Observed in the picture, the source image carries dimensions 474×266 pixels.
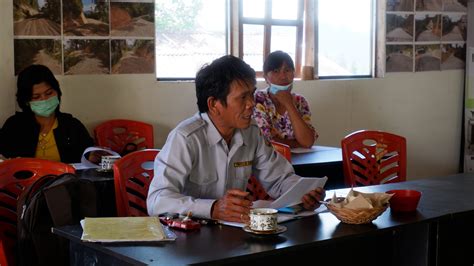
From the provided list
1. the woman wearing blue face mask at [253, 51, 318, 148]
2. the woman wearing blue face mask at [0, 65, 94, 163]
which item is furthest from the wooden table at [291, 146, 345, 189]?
the woman wearing blue face mask at [0, 65, 94, 163]

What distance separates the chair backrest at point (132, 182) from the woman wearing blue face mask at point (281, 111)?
1537 millimetres

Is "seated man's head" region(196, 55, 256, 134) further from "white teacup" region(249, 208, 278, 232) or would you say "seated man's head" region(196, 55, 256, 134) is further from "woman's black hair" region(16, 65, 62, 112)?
"woman's black hair" region(16, 65, 62, 112)

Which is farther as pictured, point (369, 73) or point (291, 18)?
point (369, 73)

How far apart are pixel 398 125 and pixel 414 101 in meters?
0.27

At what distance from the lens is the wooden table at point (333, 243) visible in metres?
2.01

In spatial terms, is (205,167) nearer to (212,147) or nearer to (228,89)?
(212,147)

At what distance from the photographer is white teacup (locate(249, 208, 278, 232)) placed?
7.16 feet

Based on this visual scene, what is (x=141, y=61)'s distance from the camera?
16.2 feet

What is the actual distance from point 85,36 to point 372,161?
2.04m

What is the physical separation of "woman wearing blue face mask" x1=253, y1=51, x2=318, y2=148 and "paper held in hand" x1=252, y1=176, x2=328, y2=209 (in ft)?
5.81

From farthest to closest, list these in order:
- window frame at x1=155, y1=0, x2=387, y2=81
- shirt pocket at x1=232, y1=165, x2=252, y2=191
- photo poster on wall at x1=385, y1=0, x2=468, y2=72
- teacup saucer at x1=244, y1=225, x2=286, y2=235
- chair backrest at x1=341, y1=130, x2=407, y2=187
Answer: photo poster on wall at x1=385, y1=0, x2=468, y2=72, window frame at x1=155, y1=0, x2=387, y2=81, chair backrest at x1=341, y1=130, x2=407, y2=187, shirt pocket at x1=232, y1=165, x2=252, y2=191, teacup saucer at x1=244, y1=225, x2=286, y2=235

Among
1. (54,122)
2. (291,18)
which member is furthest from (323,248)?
(291,18)

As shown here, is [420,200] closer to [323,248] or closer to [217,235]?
[323,248]

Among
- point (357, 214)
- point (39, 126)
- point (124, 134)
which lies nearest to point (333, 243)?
point (357, 214)
